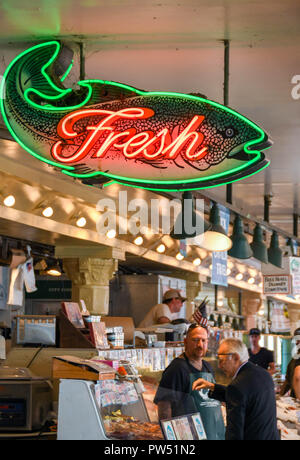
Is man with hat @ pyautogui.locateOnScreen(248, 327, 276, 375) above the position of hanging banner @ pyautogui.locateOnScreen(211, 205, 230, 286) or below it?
below

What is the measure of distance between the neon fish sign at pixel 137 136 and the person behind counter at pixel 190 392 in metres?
1.57

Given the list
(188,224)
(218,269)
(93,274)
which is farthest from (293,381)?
(93,274)

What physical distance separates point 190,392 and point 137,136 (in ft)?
6.66

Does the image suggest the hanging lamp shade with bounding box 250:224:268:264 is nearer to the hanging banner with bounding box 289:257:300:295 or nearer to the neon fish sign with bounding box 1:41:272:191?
the hanging banner with bounding box 289:257:300:295

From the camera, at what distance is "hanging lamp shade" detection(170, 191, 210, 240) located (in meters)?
7.07

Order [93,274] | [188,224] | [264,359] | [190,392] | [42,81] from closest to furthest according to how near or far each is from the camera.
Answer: [42,81] < [190,392] < [188,224] < [93,274] < [264,359]

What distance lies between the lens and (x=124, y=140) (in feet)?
16.4

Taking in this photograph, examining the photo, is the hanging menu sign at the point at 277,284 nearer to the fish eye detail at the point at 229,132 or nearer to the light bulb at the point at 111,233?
the light bulb at the point at 111,233

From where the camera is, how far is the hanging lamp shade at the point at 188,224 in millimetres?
7066

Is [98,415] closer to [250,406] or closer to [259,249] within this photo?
[250,406]

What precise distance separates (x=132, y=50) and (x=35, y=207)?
320 cm

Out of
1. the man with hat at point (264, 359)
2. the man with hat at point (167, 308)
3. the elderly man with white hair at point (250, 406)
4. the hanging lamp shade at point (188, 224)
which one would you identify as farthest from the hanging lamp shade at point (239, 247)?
the elderly man with white hair at point (250, 406)

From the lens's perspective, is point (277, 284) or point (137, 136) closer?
point (137, 136)

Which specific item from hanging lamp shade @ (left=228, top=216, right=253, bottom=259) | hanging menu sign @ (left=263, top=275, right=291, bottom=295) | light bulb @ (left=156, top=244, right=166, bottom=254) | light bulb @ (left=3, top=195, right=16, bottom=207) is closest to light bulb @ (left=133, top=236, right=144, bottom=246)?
light bulb @ (left=156, top=244, right=166, bottom=254)
